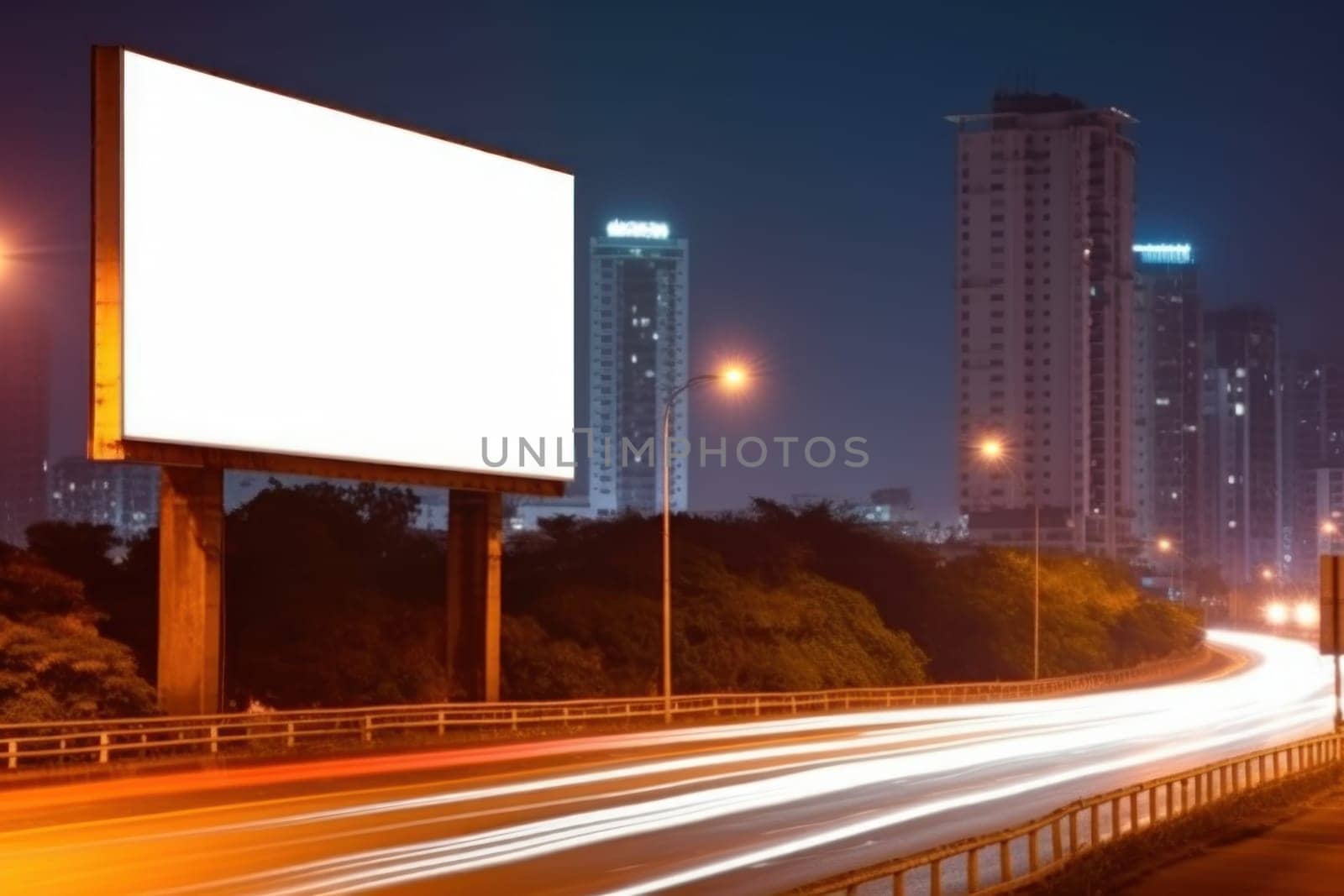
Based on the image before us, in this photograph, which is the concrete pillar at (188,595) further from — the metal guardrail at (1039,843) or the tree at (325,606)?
the metal guardrail at (1039,843)

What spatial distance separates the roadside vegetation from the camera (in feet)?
136

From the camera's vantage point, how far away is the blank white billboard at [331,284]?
1449 inches

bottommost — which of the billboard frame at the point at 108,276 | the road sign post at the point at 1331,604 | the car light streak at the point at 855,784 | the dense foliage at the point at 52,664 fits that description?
the car light streak at the point at 855,784

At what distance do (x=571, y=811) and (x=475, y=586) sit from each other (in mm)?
19771

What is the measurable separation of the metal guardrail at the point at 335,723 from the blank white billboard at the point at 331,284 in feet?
18.3

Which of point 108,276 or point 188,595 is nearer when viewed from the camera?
point 108,276

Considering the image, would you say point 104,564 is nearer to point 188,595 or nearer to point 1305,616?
point 188,595

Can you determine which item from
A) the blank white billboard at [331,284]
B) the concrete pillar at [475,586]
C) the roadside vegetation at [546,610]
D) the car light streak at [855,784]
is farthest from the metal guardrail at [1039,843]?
the roadside vegetation at [546,610]

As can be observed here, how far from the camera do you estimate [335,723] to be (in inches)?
1677

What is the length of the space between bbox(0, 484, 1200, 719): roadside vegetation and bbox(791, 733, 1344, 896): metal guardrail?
20.4 metres

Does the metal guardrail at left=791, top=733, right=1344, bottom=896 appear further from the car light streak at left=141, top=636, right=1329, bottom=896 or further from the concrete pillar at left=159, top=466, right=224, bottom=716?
the concrete pillar at left=159, top=466, right=224, bottom=716

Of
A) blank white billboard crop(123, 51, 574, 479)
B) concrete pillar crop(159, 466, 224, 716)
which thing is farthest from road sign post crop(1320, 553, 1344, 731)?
concrete pillar crop(159, 466, 224, 716)

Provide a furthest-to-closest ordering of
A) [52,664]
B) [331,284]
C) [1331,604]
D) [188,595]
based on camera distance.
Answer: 1. [331,284]
2. [52,664]
3. [188,595]
4. [1331,604]

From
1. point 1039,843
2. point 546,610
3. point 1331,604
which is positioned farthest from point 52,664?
point 1331,604
